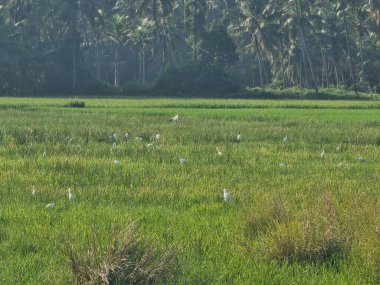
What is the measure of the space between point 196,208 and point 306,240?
2.20m

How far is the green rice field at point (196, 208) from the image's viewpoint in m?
5.16

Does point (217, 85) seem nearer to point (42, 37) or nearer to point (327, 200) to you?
point (42, 37)

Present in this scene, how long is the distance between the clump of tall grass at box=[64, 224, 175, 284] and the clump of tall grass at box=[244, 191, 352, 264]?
104 cm

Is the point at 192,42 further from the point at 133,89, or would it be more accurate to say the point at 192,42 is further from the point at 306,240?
the point at 306,240

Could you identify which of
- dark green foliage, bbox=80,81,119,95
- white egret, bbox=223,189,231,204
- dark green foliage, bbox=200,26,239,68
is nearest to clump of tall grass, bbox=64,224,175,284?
white egret, bbox=223,189,231,204

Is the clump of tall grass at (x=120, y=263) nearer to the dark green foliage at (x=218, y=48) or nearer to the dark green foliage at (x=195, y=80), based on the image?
the dark green foliage at (x=195, y=80)

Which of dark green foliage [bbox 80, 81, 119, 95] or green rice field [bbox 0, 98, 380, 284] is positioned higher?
dark green foliage [bbox 80, 81, 119, 95]

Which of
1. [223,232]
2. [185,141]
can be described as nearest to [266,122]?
[185,141]

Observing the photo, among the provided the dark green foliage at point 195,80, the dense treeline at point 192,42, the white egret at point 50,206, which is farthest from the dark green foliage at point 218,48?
the white egret at point 50,206

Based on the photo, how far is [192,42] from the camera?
188 ft

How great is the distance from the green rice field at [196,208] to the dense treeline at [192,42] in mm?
37249

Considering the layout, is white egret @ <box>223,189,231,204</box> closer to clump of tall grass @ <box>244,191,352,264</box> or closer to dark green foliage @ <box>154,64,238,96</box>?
clump of tall grass @ <box>244,191,352,264</box>

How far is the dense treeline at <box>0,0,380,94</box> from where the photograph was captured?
173ft

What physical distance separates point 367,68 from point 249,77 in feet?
43.6
